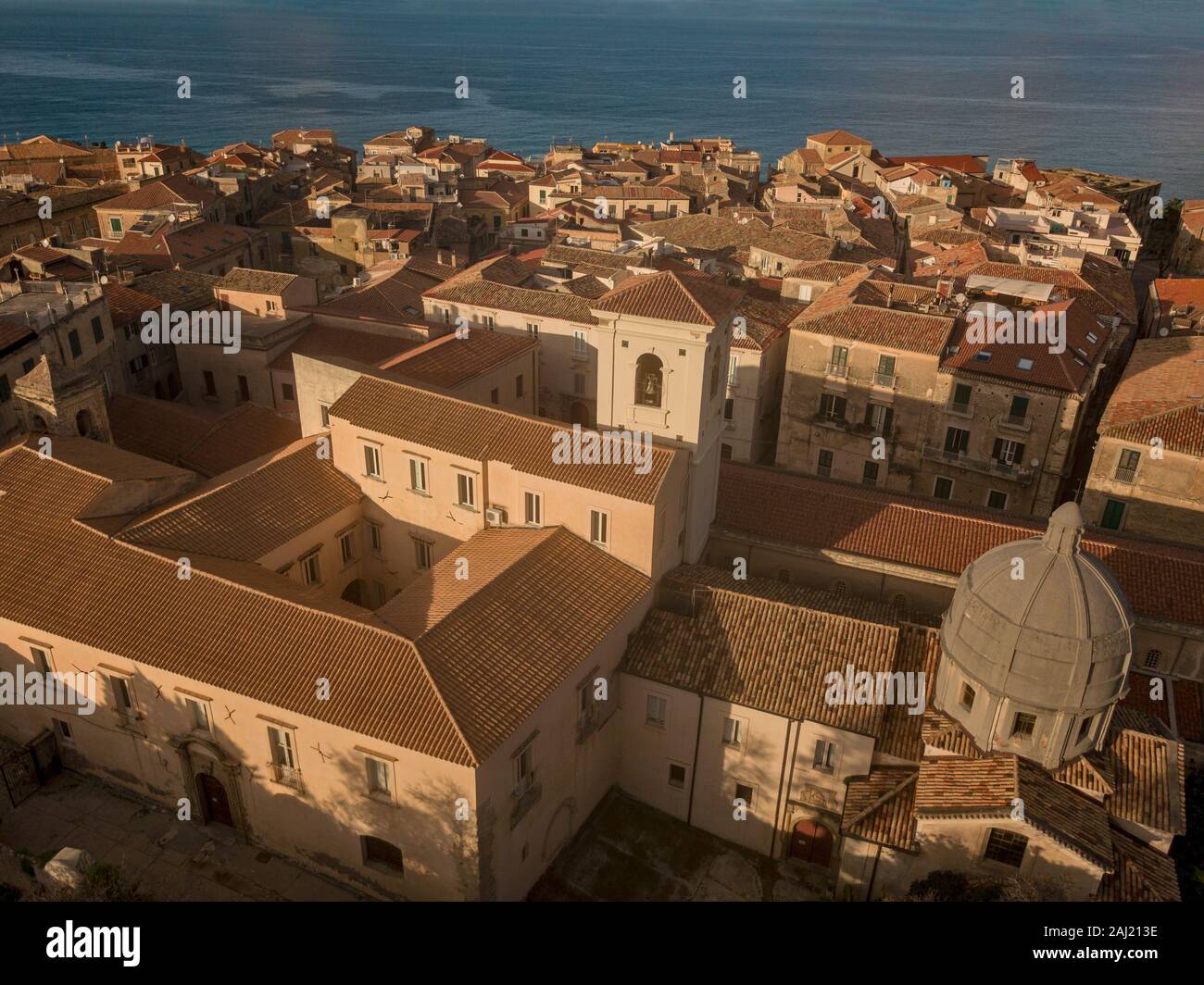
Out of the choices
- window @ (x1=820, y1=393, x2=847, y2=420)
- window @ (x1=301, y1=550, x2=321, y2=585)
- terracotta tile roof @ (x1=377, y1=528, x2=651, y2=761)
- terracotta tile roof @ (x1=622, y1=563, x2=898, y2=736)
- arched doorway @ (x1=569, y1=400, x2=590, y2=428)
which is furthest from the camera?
arched doorway @ (x1=569, y1=400, x2=590, y2=428)

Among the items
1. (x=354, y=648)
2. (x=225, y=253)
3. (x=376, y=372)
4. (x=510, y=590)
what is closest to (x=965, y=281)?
(x=376, y=372)

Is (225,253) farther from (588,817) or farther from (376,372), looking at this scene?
(588,817)

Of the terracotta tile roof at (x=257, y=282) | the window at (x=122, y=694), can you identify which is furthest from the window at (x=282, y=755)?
the terracotta tile roof at (x=257, y=282)

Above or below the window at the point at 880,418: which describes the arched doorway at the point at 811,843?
below

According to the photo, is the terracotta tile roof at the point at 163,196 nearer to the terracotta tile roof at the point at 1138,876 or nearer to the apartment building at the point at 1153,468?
the apartment building at the point at 1153,468

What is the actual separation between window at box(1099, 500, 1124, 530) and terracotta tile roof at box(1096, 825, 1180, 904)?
2084 centimetres

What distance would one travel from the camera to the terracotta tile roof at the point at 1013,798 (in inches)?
996

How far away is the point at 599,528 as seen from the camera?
32250 millimetres

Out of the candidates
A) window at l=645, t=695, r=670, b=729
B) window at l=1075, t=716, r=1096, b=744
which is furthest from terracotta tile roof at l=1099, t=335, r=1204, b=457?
window at l=645, t=695, r=670, b=729

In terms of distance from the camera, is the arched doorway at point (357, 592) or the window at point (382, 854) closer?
the window at point (382, 854)

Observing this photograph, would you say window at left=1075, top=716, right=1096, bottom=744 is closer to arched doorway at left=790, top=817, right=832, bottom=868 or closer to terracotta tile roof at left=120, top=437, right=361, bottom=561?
arched doorway at left=790, top=817, right=832, bottom=868

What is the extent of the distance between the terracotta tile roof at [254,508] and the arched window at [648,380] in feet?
41.0

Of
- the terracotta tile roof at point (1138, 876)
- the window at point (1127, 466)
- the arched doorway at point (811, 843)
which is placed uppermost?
the window at point (1127, 466)

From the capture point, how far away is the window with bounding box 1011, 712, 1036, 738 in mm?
27469
